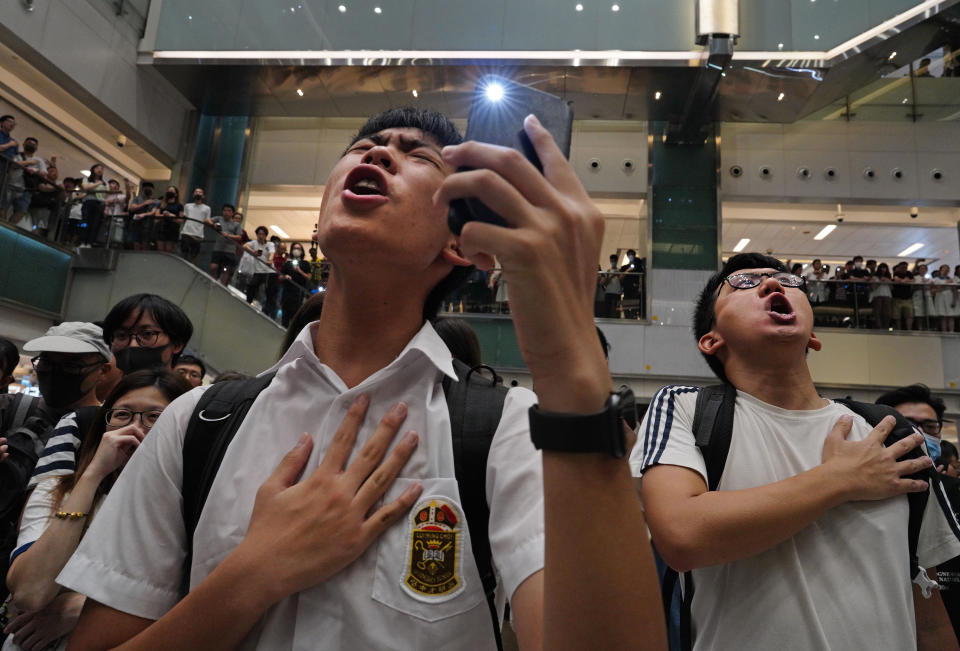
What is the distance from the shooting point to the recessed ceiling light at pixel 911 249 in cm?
1658

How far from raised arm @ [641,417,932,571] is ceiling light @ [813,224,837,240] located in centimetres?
1650

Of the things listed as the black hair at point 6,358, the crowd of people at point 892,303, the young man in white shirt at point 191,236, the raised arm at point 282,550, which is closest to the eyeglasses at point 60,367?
the black hair at point 6,358

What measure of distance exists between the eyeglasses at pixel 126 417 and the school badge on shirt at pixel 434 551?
1498 mm

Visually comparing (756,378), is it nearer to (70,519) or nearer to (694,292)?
(70,519)

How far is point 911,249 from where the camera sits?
55.4 feet

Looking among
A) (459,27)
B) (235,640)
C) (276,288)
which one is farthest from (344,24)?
(235,640)

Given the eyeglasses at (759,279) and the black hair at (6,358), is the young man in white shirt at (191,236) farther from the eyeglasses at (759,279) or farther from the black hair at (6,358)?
the eyeglasses at (759,279)

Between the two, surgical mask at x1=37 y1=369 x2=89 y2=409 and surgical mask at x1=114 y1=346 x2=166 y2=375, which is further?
surgical mask at x1=114 y1=346 x2=166 y2=375

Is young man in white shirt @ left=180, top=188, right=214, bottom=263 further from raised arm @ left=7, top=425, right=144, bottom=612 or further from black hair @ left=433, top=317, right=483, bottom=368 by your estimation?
raised arm @ left=7, top=425, right=144, bottom=612

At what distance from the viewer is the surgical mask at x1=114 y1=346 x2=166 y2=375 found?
10.1 feet

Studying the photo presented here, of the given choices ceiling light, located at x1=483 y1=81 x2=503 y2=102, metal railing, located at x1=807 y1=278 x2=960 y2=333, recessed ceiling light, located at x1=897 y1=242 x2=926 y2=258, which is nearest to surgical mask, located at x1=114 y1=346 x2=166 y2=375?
ceiling light, located at x1=483 y1=81 x2=503 y2=102

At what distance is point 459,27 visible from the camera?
11.7 metres

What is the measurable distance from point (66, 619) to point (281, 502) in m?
1.27

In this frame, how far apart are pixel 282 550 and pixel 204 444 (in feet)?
0.96
